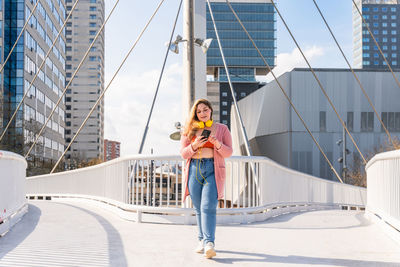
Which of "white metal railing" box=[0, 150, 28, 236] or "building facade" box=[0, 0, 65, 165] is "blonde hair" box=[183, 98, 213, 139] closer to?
"white metal railing" box=[0, 150, 28, 236]

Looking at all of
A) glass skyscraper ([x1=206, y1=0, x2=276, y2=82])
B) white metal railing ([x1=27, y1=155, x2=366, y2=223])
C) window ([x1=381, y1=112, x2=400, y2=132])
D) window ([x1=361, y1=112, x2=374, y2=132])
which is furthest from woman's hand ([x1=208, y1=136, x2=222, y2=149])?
glass skyscraper ([x1=206, y1=0, x2=276, y2=82])

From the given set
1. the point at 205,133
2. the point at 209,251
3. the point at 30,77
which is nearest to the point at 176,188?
the point at 205,133

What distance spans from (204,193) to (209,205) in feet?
0.43

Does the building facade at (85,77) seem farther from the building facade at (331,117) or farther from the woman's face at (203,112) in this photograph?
the woman's face at (203,112)

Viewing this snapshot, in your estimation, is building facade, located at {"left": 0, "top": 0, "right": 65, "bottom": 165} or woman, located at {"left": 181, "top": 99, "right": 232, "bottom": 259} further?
building facade, located at {"left": 0, "top": 0, "right": 65, "bottom": 165}

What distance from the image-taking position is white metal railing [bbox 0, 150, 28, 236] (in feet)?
17.7

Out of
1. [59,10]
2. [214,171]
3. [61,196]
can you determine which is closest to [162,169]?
[214,171]

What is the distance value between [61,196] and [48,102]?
169ft

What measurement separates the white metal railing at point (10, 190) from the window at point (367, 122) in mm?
41311

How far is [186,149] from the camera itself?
439cm

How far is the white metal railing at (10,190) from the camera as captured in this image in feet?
17.7

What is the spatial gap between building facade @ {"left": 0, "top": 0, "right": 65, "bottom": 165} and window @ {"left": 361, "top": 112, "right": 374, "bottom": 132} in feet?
107

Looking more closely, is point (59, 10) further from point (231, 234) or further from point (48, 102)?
point (231, 234)

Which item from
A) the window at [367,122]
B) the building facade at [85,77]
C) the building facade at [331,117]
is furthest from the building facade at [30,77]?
the building facade at [85,77]
